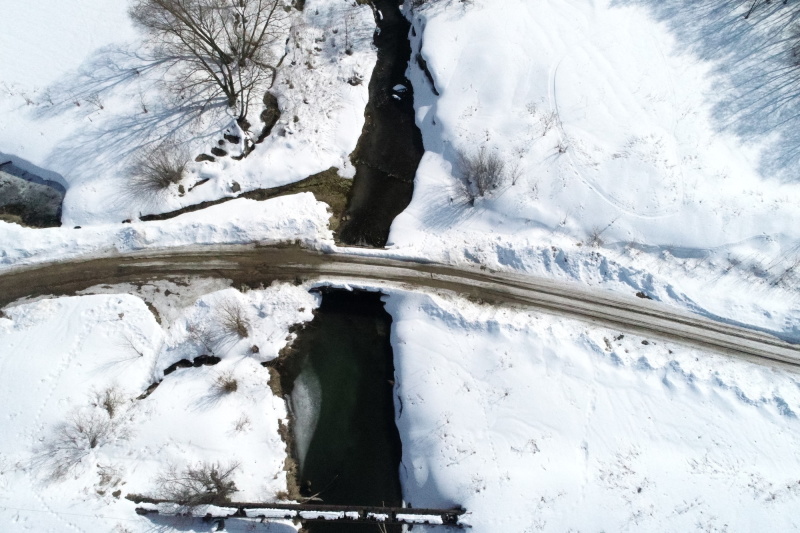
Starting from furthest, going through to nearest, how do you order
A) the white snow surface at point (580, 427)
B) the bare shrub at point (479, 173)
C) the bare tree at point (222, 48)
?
1. the bare tree at point (222, 48)
2. the bare shrub at point (479, 173)
3. the white snow surface at point (580, 427)

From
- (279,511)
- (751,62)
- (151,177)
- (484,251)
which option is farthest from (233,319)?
(751,62)

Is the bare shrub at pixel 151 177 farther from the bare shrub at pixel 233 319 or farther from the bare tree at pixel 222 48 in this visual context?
the bare shrub at pixel 233 319

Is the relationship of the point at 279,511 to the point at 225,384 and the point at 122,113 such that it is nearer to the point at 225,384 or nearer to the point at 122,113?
the point at 225,384

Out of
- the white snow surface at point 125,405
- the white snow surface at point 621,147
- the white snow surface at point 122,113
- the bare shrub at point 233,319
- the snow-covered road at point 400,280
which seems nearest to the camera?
the white snow surface at point 125,405

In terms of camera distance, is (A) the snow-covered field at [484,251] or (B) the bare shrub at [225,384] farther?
(B) the bare shrub at [225,384]

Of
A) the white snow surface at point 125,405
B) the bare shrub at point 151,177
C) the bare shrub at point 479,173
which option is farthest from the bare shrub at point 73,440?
the bare shrub at point 479,173

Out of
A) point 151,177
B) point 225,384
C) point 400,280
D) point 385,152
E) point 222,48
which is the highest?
point 222,48

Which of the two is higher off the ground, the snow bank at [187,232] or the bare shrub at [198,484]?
the snow bank at [187,232]
